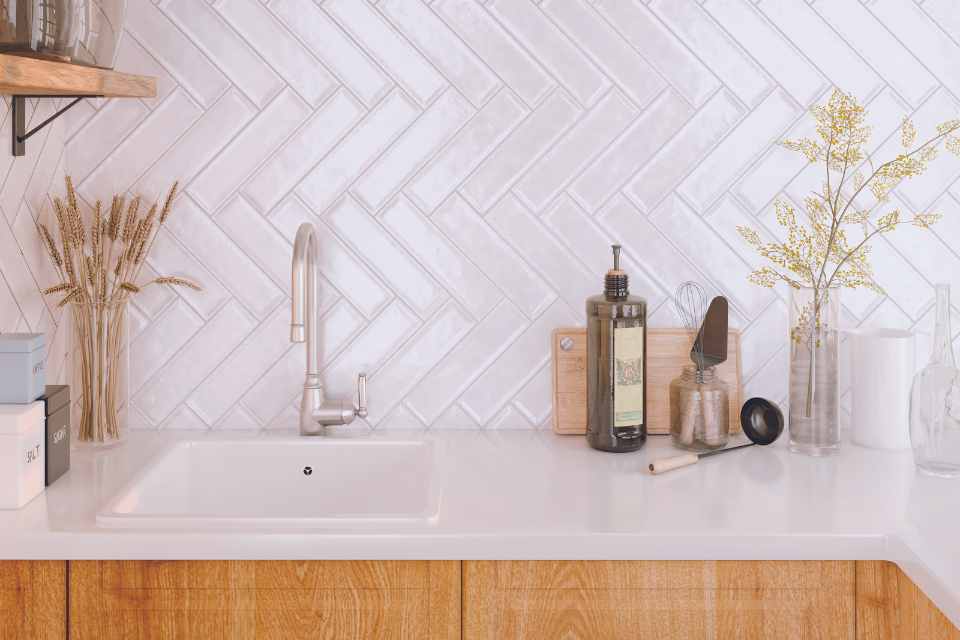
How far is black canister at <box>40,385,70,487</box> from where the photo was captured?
1.52m

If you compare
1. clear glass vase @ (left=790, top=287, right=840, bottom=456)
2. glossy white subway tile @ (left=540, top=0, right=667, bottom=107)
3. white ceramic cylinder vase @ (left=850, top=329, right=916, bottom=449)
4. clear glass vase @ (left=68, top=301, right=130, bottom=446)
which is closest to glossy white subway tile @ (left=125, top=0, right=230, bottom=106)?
clear glass vase @ (left=68, top=301, right=130, bottom=446)

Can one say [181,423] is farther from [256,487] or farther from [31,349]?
[31,349]

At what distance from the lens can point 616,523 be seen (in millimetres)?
1366

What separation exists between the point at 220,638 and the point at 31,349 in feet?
1.77

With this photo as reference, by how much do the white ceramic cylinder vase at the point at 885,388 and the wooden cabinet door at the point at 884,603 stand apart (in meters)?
0.50

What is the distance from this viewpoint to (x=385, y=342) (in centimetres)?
192

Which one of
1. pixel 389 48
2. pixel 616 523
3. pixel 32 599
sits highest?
pixel 389 48

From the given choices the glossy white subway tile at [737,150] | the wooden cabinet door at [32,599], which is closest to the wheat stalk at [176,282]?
the wooden cabinet door at [32,599]

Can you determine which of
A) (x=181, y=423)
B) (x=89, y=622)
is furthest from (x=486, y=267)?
(x=89, y=622)

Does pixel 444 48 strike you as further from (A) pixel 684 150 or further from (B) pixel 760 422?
(B) pixel 760 422

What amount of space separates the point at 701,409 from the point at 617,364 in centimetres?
18

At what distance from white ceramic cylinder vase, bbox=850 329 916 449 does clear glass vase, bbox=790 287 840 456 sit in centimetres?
9

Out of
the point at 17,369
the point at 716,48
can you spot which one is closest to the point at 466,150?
the point at 716,48

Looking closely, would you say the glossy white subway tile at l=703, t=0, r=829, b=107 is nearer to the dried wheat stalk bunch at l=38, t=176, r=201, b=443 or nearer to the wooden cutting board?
the wooden cutting board
